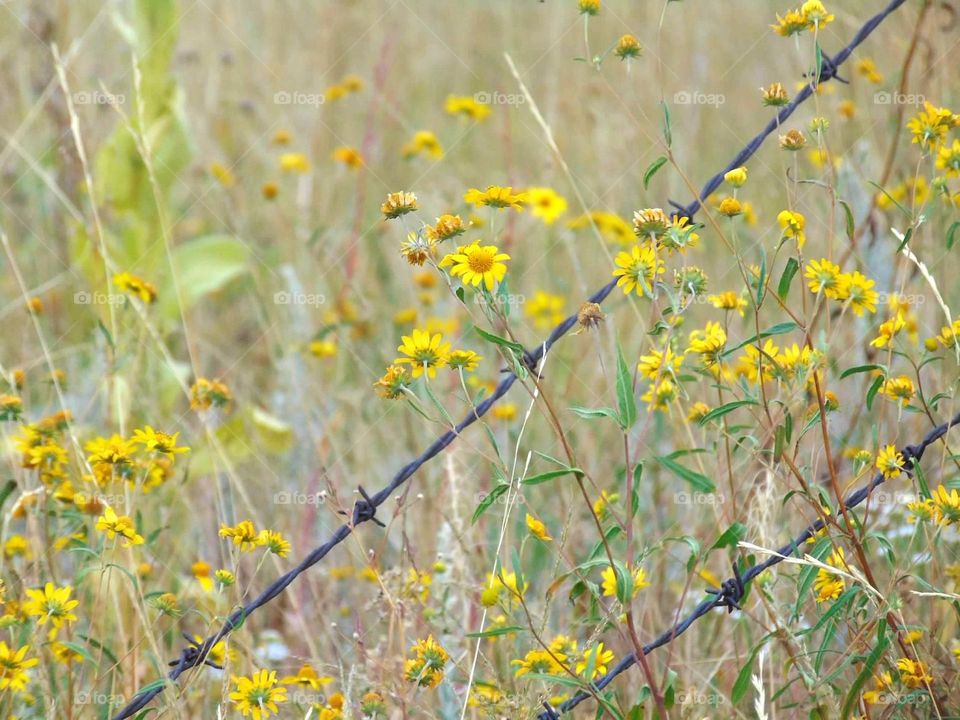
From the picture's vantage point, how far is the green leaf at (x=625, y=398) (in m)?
1.21

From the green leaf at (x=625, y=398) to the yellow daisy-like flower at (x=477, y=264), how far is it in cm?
17

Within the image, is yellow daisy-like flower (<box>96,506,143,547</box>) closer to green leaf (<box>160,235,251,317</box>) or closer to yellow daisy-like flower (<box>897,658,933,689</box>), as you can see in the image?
yellow daisy-like flower (<box>897,658,933,689</box>)

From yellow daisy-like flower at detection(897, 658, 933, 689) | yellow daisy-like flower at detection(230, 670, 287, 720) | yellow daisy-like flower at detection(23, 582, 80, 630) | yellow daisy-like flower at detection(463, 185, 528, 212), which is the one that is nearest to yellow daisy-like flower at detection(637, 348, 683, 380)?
yellow daisy-like flower at detection(463, 185, 528, 212)

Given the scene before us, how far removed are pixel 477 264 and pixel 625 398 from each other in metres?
0.24

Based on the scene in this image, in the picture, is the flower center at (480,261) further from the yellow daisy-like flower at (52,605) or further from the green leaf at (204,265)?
the green leaf at (204,265)

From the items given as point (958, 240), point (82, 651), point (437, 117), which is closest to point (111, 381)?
point (82, 651)

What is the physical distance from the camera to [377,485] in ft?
8.50

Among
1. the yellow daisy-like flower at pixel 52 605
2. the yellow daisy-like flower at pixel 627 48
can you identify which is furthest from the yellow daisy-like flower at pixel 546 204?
the yellow daisy-like flower at pixel 52 605

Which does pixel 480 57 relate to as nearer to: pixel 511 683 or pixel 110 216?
pixel 110 216

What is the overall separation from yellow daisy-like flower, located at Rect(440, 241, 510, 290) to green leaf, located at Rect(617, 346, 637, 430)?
172 millimetres

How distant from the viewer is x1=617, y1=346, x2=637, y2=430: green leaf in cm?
121

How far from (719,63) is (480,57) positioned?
1087mm

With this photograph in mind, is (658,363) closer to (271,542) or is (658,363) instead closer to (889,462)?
(889,462)

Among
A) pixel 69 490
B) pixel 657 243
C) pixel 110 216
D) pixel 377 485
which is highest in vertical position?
pixel 657 243
